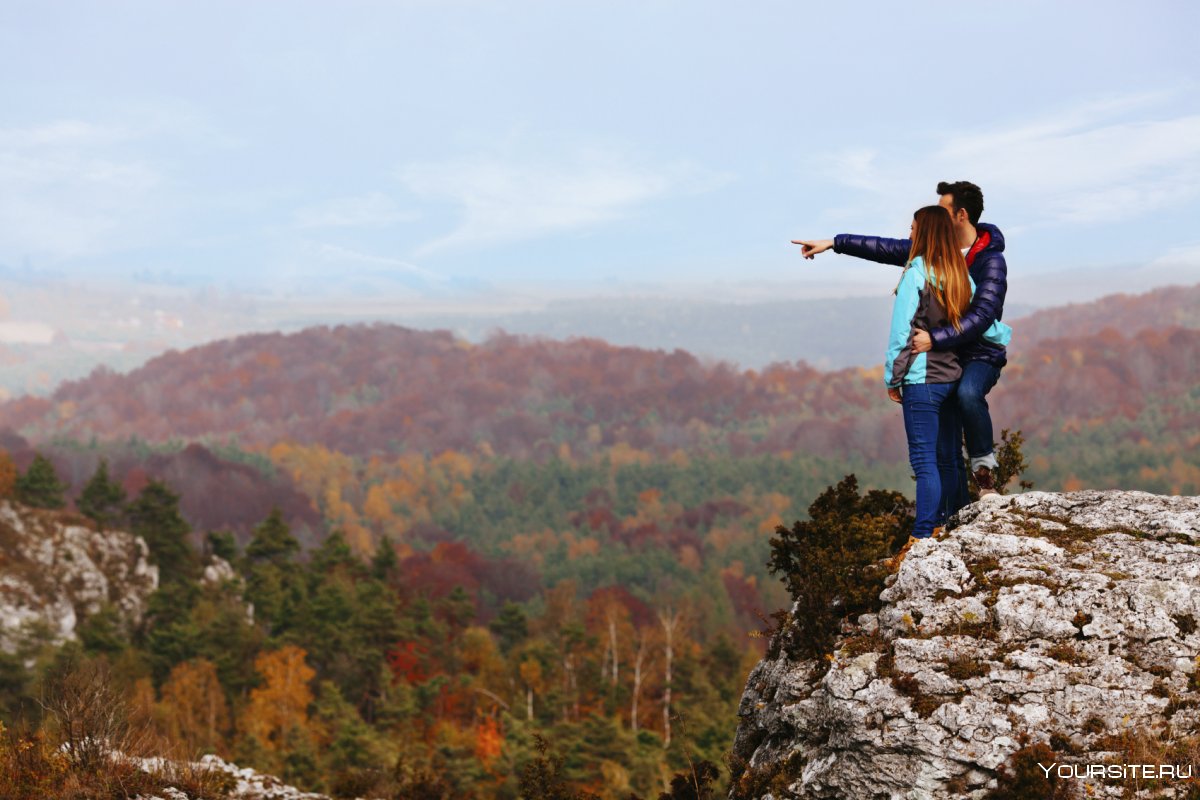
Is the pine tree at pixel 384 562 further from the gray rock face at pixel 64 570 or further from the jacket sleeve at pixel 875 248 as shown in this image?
the jacket sleeve at pixel 875 248

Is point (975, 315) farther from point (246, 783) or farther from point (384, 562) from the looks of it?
point (384, 562)

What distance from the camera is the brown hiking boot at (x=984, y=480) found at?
32.1ft

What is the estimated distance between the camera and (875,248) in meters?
9.79

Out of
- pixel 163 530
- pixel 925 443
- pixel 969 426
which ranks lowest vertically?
pixel 163 530

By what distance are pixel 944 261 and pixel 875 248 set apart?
37.1 inches

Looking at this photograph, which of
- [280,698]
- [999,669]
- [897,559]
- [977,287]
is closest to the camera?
[999,669]

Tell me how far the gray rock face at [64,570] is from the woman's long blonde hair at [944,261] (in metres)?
67.7

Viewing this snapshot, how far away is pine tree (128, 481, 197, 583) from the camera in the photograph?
7981cm

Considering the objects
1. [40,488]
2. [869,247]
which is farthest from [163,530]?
[869,247]

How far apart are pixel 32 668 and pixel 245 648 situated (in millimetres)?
11212

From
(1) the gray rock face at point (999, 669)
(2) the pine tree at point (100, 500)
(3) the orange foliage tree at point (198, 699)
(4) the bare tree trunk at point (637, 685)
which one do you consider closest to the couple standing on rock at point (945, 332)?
(1) the gray rock face at point (999, 669)

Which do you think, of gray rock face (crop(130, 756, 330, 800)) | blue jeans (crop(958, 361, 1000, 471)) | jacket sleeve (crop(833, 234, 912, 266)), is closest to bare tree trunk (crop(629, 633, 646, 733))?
gray rock face (crop(130, 756, 330, 800))

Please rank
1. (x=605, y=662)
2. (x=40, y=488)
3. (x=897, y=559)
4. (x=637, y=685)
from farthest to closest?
(x=40, y=488), (x=605, y=662), (x=637, y=685), (x=897, y=559)

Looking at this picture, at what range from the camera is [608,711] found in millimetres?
58406
